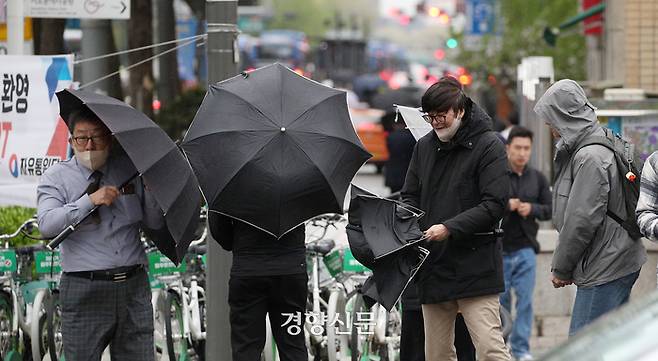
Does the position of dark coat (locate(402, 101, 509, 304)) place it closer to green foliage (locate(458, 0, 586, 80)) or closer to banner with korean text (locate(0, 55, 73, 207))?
banner with korean text (locate(0, 55, 73, 207))

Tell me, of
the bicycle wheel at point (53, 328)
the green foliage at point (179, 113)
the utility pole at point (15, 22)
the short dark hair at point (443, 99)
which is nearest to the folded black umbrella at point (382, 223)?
the short dark hair at point (443, 99)

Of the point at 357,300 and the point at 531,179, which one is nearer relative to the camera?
the point at 357,300

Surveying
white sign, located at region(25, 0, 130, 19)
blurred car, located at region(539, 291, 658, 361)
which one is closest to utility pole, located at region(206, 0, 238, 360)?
white sign, located at region(25, 0, 130, 19)

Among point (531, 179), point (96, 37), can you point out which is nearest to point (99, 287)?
point (531, 179)

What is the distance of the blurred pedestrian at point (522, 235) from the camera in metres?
10.4

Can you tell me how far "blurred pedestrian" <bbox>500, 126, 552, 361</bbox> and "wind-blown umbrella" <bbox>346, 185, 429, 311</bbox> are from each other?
10.5ft

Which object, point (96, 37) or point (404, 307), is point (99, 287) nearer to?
point (404, 307)

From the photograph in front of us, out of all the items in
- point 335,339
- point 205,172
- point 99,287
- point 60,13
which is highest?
point 60,13

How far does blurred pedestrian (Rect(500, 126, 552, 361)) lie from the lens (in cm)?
1042

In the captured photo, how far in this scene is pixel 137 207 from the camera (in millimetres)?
6852

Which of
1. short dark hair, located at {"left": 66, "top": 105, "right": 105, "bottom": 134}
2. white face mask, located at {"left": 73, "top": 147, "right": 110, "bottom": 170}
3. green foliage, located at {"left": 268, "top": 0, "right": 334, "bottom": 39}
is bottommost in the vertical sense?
white face mask, located at {"left": 73, "top": 147, "right": 110, "bottom": 170}

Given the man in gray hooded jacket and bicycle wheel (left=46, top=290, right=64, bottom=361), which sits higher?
the man in gray hooded jacket

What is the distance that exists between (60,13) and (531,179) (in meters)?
4.07

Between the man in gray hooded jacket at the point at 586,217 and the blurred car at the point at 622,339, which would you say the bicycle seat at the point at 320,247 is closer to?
the man in gray hooded jacket at the point at 586,217
